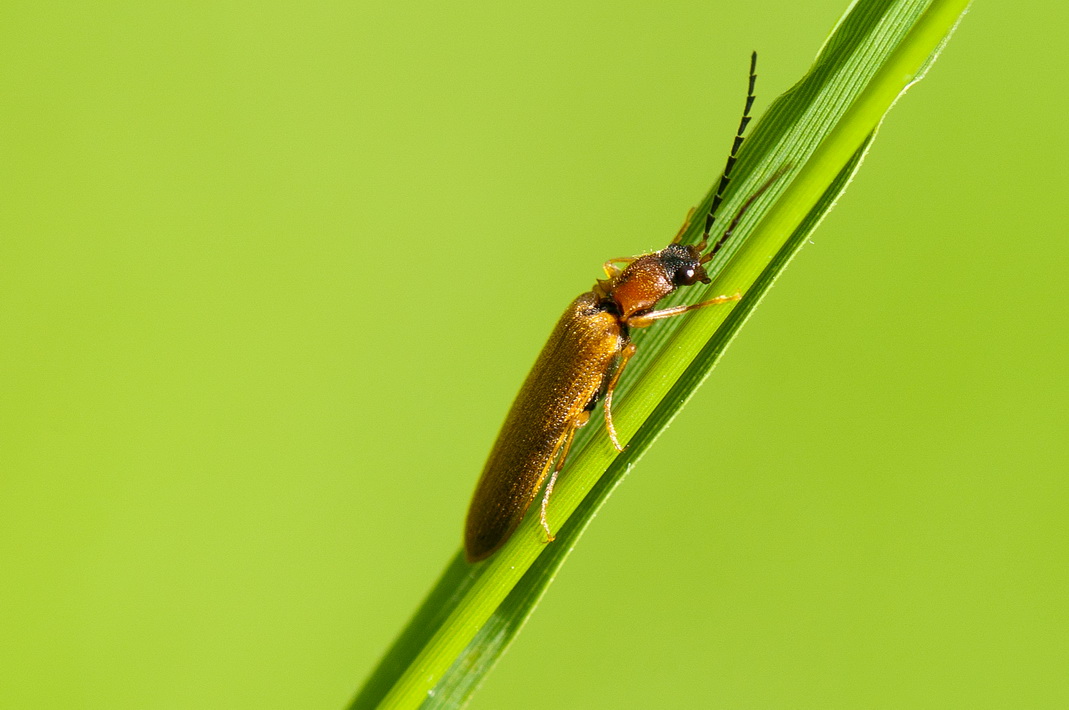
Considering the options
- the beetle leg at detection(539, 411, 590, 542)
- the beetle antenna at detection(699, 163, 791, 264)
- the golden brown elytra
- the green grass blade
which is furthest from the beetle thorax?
the green grass blade

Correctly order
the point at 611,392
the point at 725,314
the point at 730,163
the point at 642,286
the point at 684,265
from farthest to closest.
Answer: the point at 642,286, the point at 684,265, the point at 611,392, the point at 730,163, the point at 725,314

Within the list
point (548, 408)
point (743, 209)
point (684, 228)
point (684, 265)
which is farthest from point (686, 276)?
point (548, 408)

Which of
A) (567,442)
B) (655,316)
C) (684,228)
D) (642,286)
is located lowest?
(567,442)

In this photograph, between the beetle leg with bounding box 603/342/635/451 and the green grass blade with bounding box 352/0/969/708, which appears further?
the beetle leg with bounding box 603/342/635/451

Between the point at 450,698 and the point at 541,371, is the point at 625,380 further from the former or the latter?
the point at 450,698

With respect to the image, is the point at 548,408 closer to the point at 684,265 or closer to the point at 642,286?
the point at 642,286

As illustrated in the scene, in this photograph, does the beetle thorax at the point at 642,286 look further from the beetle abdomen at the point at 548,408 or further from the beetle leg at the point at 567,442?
the beetle leg at the point at 567,442

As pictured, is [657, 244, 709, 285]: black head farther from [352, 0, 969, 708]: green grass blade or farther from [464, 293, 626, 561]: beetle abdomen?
[352, 0, 969, 708]: green grass blade

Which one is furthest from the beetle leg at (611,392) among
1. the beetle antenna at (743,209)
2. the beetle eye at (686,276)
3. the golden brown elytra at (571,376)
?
the beetle antenna at (743,209)
